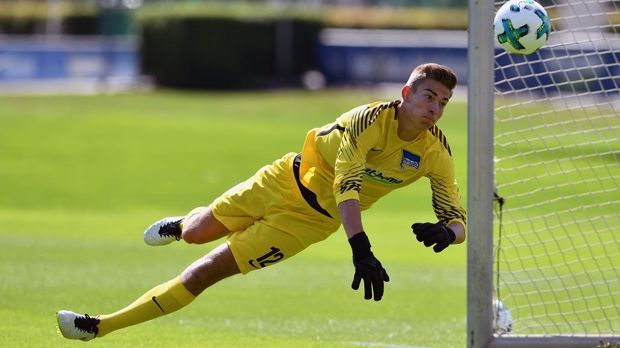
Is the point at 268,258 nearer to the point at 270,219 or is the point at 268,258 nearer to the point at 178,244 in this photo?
the point at 270,219

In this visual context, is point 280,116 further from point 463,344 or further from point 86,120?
point 463,344

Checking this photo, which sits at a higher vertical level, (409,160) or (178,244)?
(409,160)

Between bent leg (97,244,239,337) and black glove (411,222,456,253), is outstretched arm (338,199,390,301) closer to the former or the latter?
black glove (411,222,456,253)

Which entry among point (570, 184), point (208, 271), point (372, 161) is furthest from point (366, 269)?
point (570, 184)

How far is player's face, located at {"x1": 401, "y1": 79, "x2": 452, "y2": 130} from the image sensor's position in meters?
7.65

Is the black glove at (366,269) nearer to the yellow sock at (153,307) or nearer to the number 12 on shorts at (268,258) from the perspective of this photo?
the number 12 on shorts at (268,258)

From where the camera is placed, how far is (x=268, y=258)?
8.27 metres

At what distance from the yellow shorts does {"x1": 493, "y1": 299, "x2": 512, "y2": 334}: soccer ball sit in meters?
1.32

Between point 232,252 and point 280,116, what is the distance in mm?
24741

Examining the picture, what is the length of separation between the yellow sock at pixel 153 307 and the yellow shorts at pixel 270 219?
46cm

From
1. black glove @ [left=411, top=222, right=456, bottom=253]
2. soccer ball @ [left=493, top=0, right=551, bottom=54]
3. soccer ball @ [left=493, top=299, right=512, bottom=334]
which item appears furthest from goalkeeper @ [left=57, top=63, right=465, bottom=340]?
soccer ball @ [left=493, top=0, right=551, bottom=54]

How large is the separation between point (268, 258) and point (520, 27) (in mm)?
2455

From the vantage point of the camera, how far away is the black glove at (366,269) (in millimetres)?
7258

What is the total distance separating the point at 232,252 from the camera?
8.17 m
